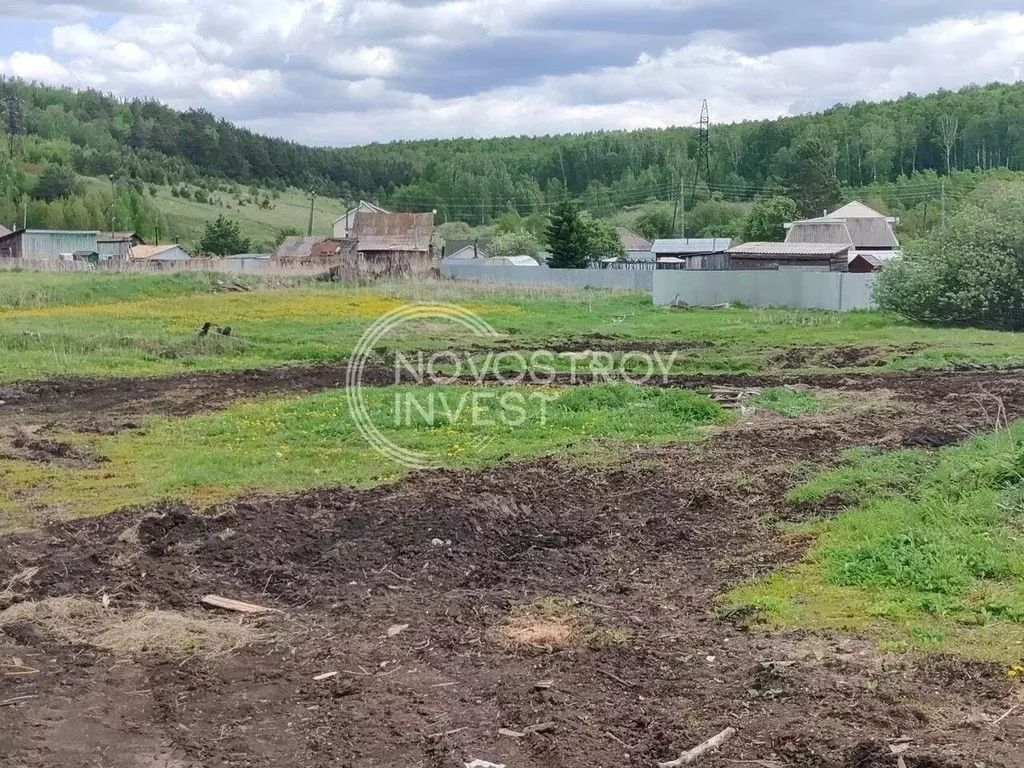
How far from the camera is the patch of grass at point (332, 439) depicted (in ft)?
36.3

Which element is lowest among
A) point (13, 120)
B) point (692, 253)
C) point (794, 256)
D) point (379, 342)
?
point (379, 342)

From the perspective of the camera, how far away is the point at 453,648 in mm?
6410

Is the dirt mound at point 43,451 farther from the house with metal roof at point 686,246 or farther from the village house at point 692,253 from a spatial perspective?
the house with metal roof at point 686,246

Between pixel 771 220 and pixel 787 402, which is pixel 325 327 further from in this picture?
pixel 771 220

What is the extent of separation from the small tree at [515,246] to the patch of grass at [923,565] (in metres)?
66.2

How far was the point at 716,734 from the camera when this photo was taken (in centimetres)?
504

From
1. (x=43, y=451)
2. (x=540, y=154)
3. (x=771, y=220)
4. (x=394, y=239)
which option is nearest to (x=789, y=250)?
(x=394, y=239)

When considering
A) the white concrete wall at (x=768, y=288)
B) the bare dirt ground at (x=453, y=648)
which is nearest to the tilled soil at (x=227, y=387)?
the bare dirt ground at (x=453, y=648)

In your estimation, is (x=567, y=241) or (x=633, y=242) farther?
(x=633, y=242)

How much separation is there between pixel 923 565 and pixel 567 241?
172 ft

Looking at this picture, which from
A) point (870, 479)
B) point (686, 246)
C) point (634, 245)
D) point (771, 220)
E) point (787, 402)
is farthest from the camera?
point (634, 245)

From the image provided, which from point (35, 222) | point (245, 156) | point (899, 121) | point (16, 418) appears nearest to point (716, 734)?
point (16, 418)

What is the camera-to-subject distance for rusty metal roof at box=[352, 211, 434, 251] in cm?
6625

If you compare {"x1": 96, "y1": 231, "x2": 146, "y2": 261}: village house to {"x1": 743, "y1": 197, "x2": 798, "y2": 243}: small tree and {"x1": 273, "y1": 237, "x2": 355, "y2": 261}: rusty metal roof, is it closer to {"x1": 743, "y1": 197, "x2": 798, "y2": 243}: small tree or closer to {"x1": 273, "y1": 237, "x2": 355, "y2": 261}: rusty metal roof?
{"x1": 273, "y1": 237, "x2": 355, "y2": 261}: rusty metal roof
